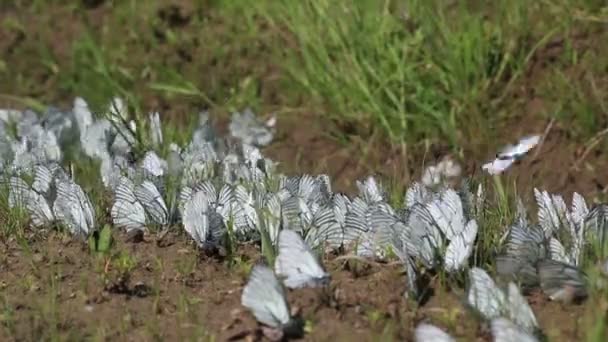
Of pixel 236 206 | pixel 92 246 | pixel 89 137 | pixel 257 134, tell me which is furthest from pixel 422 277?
pixel 257 134

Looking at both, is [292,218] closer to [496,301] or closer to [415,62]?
[496,301]

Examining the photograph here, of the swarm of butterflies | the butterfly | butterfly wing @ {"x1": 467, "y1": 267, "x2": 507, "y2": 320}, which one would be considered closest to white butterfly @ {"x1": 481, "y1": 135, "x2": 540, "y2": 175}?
the swarm of butterflies

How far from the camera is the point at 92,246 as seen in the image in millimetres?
2943

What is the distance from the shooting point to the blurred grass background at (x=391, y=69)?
444cm

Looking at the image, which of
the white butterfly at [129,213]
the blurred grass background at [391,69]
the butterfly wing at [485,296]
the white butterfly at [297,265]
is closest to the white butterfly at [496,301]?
the butterfly wing at [485,296]

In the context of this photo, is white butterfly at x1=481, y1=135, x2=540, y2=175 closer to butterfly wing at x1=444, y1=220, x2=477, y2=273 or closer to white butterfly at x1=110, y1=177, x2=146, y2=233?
butterfly wing at x1=444, y1=220, x2=477, y2=273

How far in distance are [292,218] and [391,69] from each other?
67.1 inches

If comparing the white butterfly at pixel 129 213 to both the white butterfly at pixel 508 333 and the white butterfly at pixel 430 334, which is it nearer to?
the white butterfly at pixel 430 334

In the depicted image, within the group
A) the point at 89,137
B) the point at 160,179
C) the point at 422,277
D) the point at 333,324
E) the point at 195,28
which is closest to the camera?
the point at 333,324

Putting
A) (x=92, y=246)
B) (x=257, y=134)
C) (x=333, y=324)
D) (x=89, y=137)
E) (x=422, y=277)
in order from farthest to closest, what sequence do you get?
1. (x=257, y=134)
2. (x=89, y=137)
3. (x=92, y=246)
4. (x=422, y=277)
5. (x=333, y=324)

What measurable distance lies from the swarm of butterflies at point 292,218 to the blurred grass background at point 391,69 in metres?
0.74

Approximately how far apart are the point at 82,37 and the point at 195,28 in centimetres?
51

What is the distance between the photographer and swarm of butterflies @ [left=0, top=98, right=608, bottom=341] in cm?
248

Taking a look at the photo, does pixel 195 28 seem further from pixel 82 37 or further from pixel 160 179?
pixel 160 179
